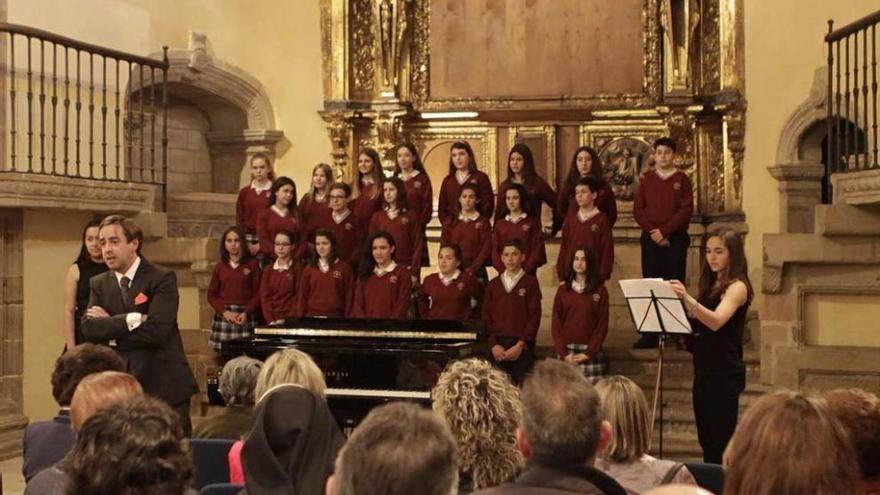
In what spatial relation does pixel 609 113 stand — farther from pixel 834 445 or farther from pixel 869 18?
pixel 834 445

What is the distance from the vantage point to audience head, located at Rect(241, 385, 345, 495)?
10.6ft

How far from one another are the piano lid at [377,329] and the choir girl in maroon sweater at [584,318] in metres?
0.77

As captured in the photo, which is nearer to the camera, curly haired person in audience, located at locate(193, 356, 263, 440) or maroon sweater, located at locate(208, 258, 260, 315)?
curly haired person in audience, located at locate(193, 356, 263, 440)

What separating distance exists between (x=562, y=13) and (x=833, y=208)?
12.4 ft

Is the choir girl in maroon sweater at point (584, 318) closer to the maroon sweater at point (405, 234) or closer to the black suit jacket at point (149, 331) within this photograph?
the maroon sweater at point (405, 234)

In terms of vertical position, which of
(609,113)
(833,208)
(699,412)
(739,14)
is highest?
(739,14)

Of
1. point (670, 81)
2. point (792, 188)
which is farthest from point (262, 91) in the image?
point (792, 188)

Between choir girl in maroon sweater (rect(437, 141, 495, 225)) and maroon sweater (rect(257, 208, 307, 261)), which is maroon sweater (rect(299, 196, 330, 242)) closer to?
maroon sweater (rect(257, 208, 307, 261))

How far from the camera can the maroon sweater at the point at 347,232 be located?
344 inches

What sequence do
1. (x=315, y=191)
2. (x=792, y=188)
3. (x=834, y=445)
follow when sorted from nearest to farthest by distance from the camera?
(x=834, y=445), (x=315, y=191), (x=792, y=188)

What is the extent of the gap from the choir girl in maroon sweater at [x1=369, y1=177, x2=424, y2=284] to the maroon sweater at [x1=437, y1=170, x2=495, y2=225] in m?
0.23

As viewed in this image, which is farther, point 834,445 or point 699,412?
point 699,412

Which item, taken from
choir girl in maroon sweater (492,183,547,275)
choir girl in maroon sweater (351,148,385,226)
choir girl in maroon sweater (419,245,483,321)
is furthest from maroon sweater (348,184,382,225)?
choir girl in maroon sweater (419,245,483,321)

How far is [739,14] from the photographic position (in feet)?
32.9
